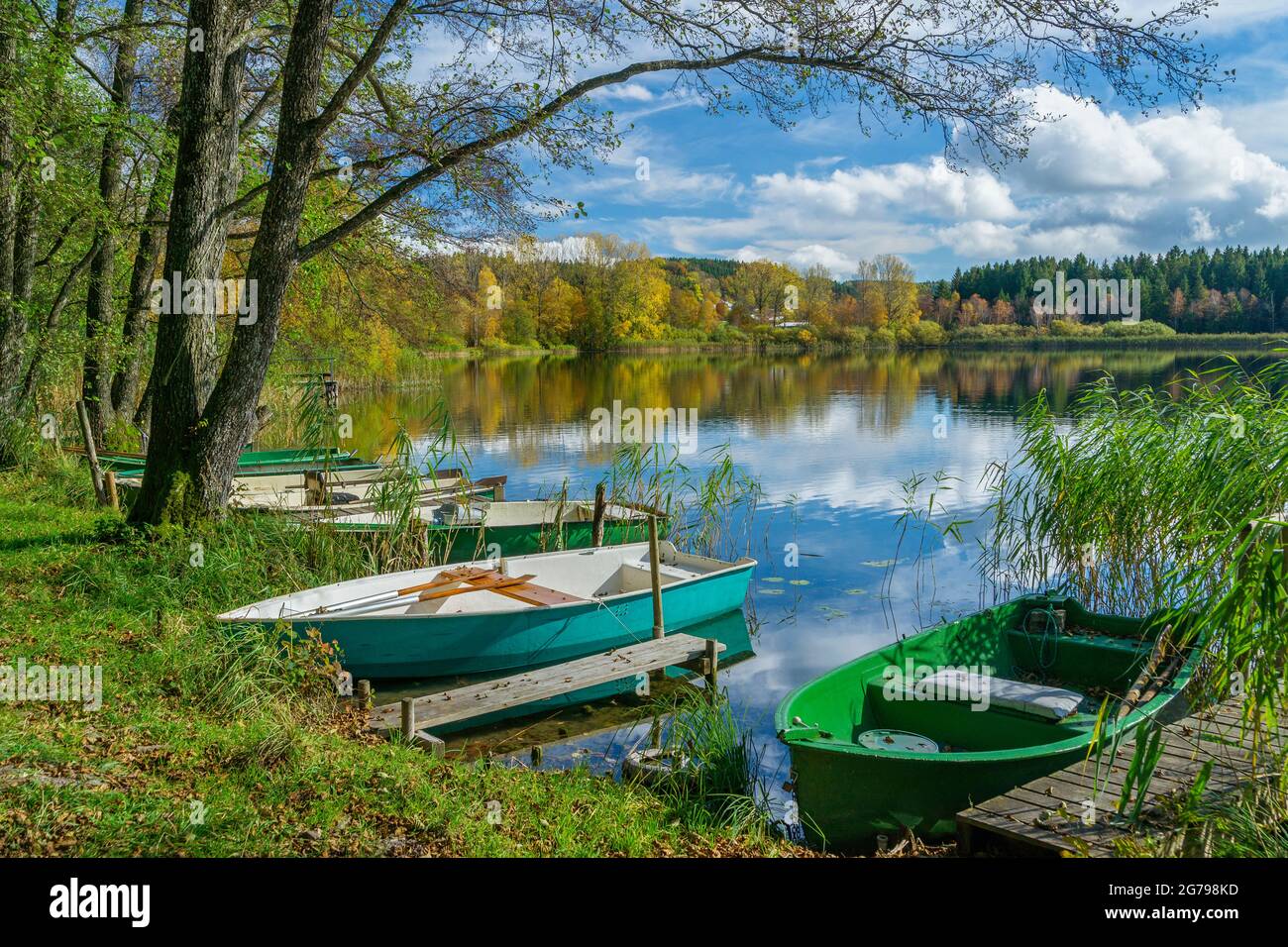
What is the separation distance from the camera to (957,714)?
7.06m

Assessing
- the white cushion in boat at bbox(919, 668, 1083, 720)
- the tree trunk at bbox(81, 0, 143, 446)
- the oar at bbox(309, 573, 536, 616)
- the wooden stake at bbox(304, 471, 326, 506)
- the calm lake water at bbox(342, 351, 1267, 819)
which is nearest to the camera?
the white cushion in boat at bbox(919, 668, 1083, 720)

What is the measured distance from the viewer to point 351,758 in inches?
227

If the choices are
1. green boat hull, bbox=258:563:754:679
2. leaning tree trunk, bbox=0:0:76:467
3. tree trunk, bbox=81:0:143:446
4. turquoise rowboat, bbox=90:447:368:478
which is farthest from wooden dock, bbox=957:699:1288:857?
tree trunk, bbox=81:0:143:446

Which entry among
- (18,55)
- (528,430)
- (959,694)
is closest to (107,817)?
(959,694)

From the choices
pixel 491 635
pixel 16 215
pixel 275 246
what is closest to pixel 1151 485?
pixel 491 635

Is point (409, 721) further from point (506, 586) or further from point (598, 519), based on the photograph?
point (598, 519)

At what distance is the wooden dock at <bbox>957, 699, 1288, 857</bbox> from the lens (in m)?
4.96

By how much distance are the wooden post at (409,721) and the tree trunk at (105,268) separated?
439 inches

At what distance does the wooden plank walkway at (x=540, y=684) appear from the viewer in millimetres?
7387

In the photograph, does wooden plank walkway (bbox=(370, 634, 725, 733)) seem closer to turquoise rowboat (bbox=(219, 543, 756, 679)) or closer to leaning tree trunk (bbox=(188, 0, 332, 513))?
turquoise rowboat (bbox=(219, 543, 756, 679))

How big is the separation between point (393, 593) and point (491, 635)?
114 centimetres
